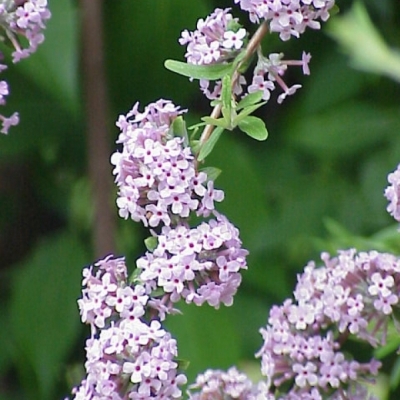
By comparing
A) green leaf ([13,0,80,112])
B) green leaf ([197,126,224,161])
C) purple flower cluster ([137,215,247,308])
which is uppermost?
green leaf ([13,0,80,112])

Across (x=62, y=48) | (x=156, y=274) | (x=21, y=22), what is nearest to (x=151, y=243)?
(x=156, y=274)

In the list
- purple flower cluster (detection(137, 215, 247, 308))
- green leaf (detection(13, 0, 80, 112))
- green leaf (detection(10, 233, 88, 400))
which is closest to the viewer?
purple flower cluster (detection(137, 215, 247, 308))

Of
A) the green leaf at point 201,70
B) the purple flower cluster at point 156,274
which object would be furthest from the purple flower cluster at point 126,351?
the green leaf at point 201,70

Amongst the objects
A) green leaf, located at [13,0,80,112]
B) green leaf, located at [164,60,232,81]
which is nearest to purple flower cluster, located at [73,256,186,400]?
green leaf, located at [164,60,232,81]

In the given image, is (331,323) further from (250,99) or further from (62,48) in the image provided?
(62,48)

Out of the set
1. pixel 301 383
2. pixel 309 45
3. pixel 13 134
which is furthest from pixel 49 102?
pixel 301 383

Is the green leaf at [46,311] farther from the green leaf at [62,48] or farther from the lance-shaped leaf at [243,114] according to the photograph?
the lance-shaped leaf at [243,114]

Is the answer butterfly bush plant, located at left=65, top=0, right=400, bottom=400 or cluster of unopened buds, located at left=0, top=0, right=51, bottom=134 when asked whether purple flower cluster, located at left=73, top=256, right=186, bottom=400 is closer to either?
butterfly bush plant, located at left=65, top=0, right=400, bottom=400
